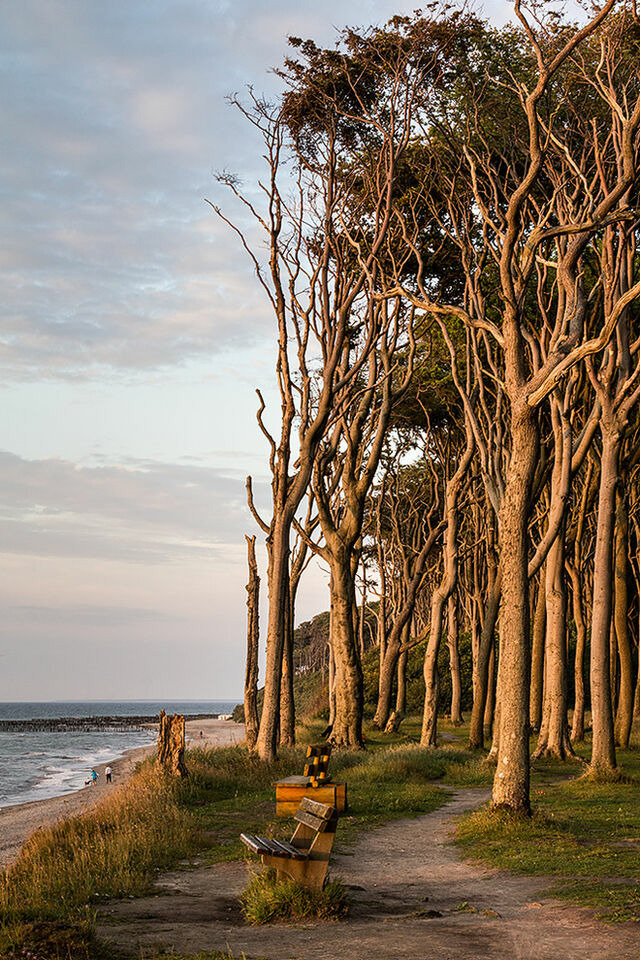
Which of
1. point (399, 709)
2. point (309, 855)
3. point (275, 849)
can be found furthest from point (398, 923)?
point (399, 709)

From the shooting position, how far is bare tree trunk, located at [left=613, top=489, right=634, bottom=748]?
25.6 meters

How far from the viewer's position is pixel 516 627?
539 inches

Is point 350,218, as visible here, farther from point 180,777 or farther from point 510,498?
point 180,777

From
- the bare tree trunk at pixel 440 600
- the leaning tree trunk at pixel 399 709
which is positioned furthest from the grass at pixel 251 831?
the leaning tree trunk at pixel 399 709

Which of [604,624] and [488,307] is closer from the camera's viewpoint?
[604,624]

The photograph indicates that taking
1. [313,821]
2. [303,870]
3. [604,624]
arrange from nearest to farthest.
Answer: [303,870] < [313,821] < [604,624]

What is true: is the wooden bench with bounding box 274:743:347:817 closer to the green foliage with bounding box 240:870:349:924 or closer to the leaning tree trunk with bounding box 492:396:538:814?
the leaning tree trunk with bounding box 492:396:538:814

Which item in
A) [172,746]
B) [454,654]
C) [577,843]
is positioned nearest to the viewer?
[577,843]

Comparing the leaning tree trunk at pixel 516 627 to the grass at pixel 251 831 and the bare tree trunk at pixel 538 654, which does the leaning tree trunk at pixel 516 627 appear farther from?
the bare tree trunk at pixel 538 654

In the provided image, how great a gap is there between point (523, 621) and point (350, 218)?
1378 cm

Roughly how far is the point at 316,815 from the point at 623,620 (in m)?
19.2

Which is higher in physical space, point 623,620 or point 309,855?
point 623,620

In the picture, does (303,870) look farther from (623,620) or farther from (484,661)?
(484,661)

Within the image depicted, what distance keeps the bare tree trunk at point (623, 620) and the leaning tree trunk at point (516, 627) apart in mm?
11757
